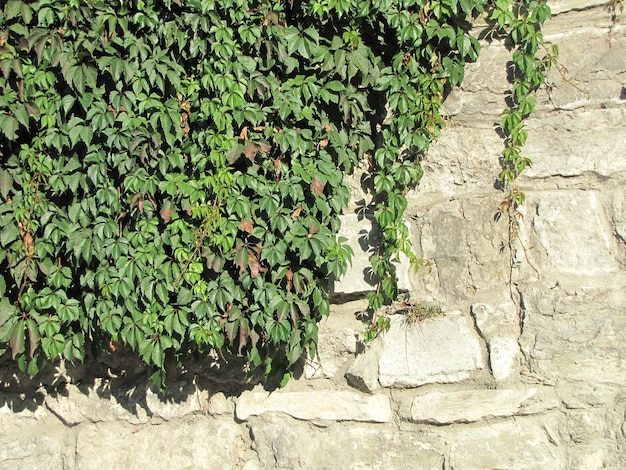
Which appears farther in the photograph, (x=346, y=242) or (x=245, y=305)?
→ (x=346, y=242)

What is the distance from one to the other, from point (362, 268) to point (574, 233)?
711 millimetres

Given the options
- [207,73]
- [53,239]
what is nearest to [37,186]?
[53,239]

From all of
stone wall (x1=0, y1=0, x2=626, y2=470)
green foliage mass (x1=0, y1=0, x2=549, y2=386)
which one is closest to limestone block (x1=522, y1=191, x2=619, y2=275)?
stone wall (x1=0, y1=0, x2=626, y2=470)

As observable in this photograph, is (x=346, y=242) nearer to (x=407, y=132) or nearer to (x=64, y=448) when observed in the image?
(x=407, y=132)

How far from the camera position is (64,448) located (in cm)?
267

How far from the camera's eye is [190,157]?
94.4 inches

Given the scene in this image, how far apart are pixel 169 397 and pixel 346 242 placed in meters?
0.85

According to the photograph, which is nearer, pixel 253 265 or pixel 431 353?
pixel 253 265

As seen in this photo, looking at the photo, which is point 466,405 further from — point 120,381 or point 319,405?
point 120,381

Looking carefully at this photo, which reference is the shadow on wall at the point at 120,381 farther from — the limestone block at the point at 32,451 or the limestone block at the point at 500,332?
the limestone block at the point at 500,332

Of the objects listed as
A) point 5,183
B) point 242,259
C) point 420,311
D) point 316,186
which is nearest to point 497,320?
point 420,311

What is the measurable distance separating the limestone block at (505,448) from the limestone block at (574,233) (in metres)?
0.54

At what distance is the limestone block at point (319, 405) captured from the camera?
2.53 m

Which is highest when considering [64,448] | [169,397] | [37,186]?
[37,186]
